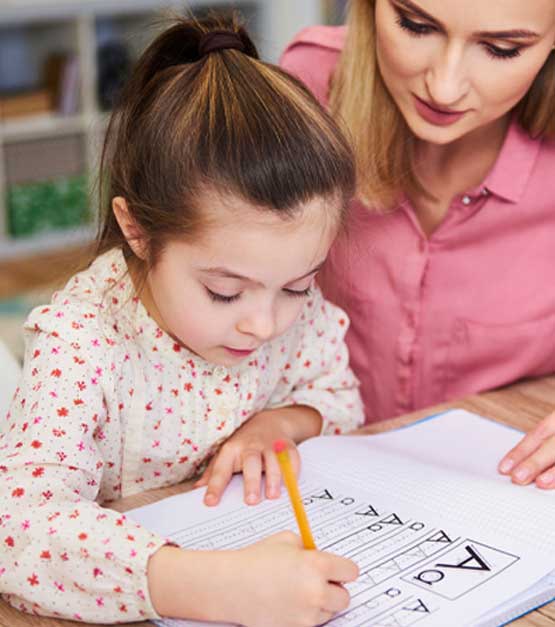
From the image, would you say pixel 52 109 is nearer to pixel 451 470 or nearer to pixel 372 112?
pixel 372 112

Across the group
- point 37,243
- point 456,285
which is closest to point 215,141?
point 456,285

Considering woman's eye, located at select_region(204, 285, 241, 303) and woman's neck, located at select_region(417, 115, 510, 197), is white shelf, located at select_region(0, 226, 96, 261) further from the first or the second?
woman's eye, located at select_region(204, 285, 241, 303)

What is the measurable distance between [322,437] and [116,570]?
339 millimetres

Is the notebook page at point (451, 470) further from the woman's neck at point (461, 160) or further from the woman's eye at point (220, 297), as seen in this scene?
the woman's neck at point (461, 160)

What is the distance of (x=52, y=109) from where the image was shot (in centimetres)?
382

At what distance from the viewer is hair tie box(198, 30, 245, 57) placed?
974mm

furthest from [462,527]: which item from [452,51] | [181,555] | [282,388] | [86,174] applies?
[86,174]

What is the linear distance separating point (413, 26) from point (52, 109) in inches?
113

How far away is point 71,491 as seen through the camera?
84 centimetres

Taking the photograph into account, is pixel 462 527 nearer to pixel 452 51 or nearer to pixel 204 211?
pixel 204 211

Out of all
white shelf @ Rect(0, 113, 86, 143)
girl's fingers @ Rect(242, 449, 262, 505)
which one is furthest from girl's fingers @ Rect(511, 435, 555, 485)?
white shelf @ Rect(0, 113, 86, 143)

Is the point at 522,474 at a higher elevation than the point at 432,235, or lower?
lower

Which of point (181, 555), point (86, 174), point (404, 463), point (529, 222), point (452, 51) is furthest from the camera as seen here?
point (86, 174)

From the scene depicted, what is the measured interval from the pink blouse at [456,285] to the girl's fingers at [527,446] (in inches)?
13.0
